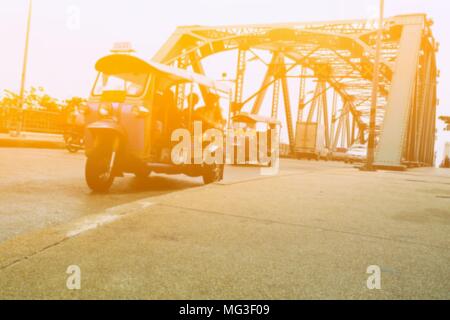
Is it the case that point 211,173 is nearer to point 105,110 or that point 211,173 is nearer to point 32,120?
point 105,110

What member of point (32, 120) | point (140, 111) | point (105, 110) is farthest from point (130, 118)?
point (32, 120)

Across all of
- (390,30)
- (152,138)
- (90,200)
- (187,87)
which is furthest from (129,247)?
(390,30)

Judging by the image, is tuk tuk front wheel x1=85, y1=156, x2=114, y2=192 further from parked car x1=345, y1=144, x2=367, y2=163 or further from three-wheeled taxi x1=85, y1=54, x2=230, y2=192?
parked car x1=345, y1=144, x2=367, y2=163

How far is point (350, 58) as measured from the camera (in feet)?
110

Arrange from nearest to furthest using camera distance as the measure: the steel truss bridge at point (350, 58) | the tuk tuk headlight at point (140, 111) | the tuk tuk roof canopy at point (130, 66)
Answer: the tuk tuk headlight at point (140, 111) → the tuk tuk roof canopy at point (130, 66) → the steel truss bridge at point (350, 58)

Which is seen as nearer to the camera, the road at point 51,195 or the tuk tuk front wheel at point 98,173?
the road at point 51,195

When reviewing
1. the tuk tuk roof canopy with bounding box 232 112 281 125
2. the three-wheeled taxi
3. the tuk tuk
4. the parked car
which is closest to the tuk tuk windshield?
the three-wheeled taxi

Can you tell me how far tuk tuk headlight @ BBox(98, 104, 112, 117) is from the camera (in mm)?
7000

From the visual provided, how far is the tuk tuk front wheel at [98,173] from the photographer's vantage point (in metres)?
6.86

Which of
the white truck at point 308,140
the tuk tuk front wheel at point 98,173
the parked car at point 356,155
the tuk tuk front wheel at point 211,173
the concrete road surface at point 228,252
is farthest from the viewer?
the parked car at point 356,155

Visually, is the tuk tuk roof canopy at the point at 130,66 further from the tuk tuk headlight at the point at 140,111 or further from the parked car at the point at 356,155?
the parked car at the point at 356,155

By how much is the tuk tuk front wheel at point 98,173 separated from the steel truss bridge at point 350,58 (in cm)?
203

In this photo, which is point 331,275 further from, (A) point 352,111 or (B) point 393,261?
(A) point 352,111

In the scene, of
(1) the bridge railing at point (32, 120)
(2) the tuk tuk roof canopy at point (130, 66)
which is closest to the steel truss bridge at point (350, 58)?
(2) the tuk tuk roof canopy at point (130, 66)
